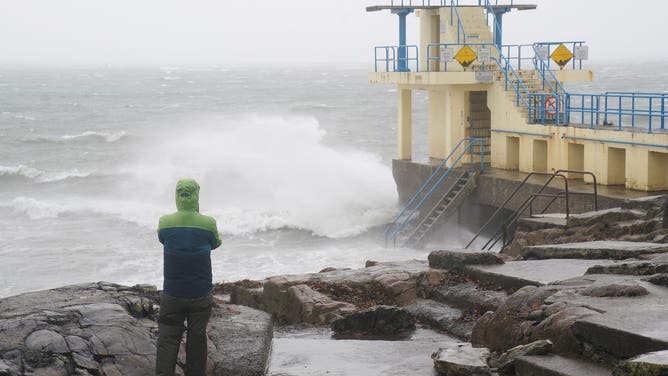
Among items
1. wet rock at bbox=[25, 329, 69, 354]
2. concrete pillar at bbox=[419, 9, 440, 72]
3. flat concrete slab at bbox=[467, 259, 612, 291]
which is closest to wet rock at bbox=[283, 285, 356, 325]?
flat concrete slab at bbox=[467, 259, 612, 291]

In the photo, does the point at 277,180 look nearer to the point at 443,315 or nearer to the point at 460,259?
the point at 460,259

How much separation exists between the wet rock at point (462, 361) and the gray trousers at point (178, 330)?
77.5 inches

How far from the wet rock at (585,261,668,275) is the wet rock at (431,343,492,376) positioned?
2.17 meters

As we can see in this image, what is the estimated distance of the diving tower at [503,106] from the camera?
2070 centimetres

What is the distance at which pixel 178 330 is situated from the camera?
291 inches

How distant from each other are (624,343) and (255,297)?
604 cm

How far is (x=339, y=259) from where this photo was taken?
74.0ft

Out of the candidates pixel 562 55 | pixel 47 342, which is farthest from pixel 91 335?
pixel 562 55

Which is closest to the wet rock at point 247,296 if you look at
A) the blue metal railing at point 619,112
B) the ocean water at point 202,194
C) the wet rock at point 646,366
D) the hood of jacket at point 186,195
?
the hood of jacket at point 186,195

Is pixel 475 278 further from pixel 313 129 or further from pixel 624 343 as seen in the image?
pixel 313 129

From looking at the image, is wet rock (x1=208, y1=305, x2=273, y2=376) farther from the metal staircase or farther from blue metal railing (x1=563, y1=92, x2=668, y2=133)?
the metal staircase

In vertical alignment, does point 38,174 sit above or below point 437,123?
below

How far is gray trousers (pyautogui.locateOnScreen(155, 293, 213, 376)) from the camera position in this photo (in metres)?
7.34

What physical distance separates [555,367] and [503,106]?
58.1ft
